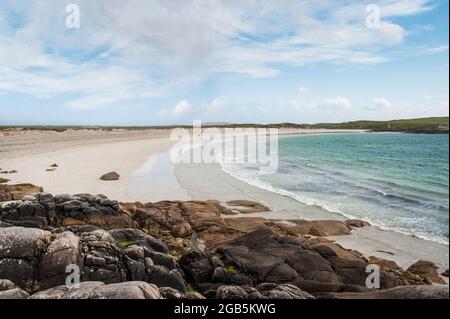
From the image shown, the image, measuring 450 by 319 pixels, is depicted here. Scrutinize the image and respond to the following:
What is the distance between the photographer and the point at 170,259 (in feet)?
35.5

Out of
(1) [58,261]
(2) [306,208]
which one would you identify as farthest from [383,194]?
(1) [58,261]

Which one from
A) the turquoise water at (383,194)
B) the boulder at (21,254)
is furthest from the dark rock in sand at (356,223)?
the boulder at (21,254)

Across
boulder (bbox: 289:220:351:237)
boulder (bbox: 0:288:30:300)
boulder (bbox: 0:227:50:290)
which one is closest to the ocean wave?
boulder (bbox: 289:220:351:237)

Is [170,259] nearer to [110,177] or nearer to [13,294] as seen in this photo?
[13,294]

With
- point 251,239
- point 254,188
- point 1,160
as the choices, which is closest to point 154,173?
point 254,188

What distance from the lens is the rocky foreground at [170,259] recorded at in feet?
26.7

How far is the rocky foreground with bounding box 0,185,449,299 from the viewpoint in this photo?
26.7 ft

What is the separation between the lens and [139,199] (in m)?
22.6

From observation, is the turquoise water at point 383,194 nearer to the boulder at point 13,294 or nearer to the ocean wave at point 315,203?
the ocean wave at point 315,203

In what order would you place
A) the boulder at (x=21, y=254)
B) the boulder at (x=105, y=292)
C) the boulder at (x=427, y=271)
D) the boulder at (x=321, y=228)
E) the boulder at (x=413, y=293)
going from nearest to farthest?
the boulder at (x=105, y=292), the boulder at (x=413, y=293), the boulder at (x=21, y=254), the boulder at (x=427, y=271), the boulder at (x=321, y=228)
